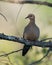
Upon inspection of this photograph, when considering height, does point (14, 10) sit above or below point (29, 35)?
above

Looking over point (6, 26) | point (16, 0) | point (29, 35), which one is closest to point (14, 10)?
point (6, 26)

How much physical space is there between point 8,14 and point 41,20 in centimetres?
71

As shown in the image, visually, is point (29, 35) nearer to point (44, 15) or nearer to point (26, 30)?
point (26, 30)

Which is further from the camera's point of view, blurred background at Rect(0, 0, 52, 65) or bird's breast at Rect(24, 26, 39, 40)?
blurred background at Rect(0, 0, 52, 65)

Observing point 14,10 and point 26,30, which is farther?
point 14,10

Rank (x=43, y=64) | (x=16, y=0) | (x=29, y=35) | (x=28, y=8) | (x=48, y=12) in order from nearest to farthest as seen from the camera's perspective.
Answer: (x=16, y=0)
(x=29, y=35)
(x=43, y=64)
(x=48, y=12)
(x=28, y=8)

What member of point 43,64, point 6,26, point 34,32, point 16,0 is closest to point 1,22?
point 6,26

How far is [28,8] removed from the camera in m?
4.35

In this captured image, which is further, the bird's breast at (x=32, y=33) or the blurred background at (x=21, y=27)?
the blurred background at (x=21, y=27)

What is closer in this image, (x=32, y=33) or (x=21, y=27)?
(x=32, y=33)

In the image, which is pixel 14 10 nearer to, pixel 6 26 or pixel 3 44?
pixel 6 26

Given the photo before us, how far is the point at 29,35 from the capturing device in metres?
2.94

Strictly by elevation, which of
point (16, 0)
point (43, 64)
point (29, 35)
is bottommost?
point (43, 64)

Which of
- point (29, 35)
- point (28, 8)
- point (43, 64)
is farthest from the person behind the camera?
point (28, 8)
